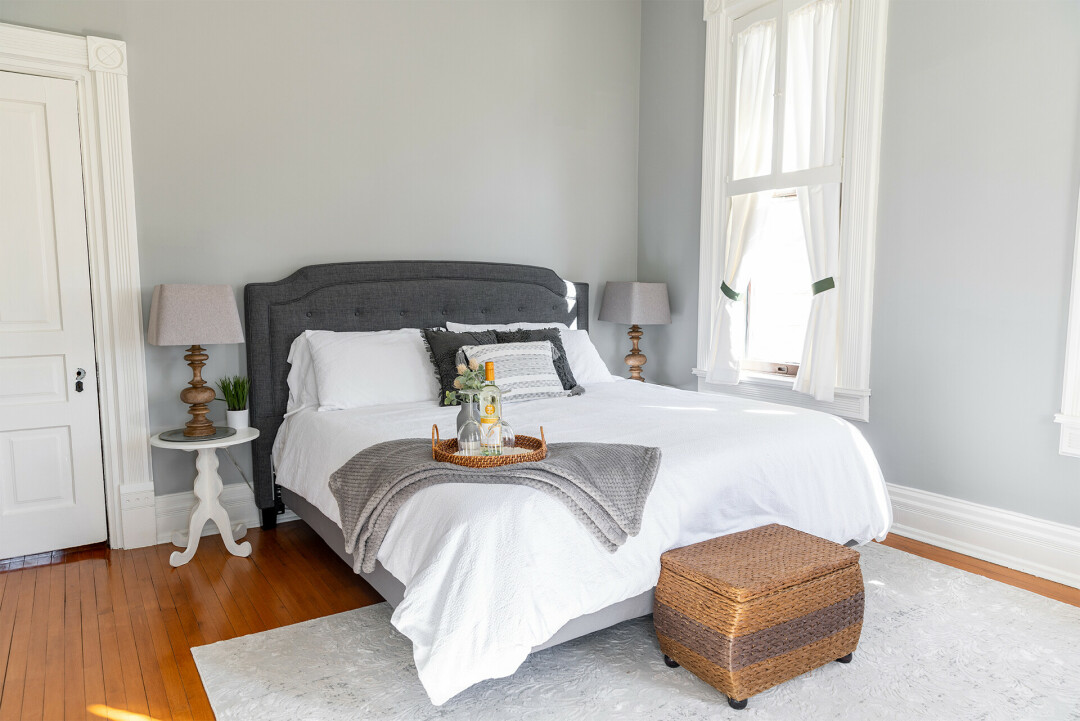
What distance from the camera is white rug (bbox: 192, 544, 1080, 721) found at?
2.07m

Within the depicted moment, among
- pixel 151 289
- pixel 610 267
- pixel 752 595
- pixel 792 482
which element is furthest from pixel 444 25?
pixel 752 595

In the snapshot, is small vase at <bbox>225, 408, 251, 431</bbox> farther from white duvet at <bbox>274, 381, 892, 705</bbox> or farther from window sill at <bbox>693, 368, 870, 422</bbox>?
window sill at <bbox>693, 368, 870, 422</bbox>

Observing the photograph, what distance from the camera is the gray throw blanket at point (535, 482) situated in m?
2.11

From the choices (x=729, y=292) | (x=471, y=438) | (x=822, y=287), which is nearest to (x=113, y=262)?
(x=471, y=438)

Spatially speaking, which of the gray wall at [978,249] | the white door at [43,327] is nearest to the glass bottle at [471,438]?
the white door at [43,327]

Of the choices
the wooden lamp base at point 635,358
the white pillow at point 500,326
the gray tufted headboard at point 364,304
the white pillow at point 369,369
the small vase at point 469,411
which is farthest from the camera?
the wooden lamp base at point 635,358

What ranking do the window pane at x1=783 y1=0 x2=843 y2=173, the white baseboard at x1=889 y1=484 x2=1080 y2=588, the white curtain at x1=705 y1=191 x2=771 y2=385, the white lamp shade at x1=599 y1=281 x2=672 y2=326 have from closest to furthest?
the white baseboard at x1=889 y1=484 x2=1080 y2=588 < the window pane at x1=783 y1=0 x2=843 y2=173 < the white curtain at x1=705 y1=191 x2=771 y2=385 < the white lamp shade at x1=599 y1=281 x2=672 y2=326

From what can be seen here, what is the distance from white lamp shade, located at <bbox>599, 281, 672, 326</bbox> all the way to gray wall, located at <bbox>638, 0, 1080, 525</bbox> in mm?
1380

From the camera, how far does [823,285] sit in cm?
380

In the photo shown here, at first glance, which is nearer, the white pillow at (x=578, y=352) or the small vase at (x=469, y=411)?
the small vase at (x=469, y=411)

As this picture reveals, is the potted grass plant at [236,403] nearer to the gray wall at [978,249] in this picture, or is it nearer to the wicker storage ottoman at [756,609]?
the wicker storage ottoman at [756,609]

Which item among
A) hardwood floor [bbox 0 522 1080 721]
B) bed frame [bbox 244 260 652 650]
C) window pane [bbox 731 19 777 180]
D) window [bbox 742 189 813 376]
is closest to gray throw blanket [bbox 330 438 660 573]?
hardwood floor [bbox 0 522 1080 721]

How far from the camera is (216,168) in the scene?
3557mm

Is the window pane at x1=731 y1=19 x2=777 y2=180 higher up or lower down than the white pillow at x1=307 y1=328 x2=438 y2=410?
higher up
